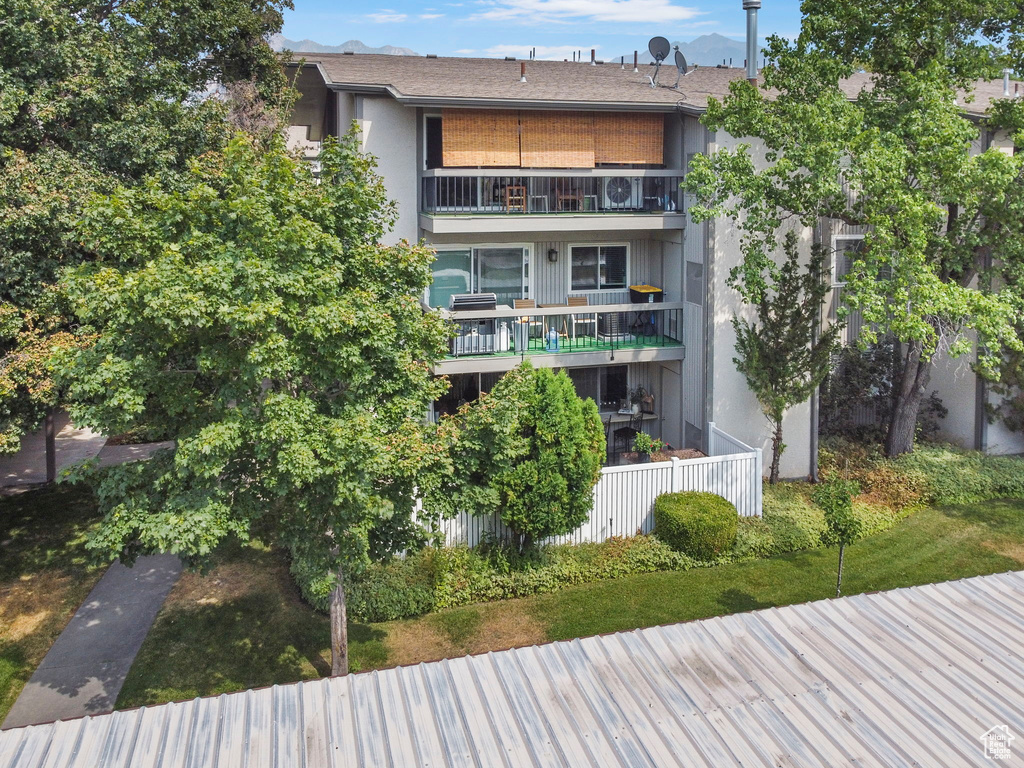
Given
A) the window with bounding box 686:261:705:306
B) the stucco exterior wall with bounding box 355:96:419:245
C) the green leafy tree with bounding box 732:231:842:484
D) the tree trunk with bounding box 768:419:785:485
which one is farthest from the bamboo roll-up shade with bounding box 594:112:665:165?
the tree trunk with bounding box 768:419:785:485

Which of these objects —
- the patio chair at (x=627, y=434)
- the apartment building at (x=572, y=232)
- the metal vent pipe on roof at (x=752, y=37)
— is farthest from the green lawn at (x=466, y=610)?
the metal vent pipe on roof at (x=752, y=37)

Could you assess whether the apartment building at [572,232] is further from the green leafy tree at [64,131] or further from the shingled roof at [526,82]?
the green leafy tree at [64,131]

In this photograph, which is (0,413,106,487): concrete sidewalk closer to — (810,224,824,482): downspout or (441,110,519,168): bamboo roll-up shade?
(441,110,519,168): bamboo roll-up shade

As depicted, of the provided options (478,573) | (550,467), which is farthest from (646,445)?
(478,573)

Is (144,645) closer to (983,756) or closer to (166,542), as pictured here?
(166,542)

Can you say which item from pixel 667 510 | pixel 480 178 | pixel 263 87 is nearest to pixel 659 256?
pixel 480 178

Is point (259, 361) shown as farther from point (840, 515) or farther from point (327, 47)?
point (327, 47)
